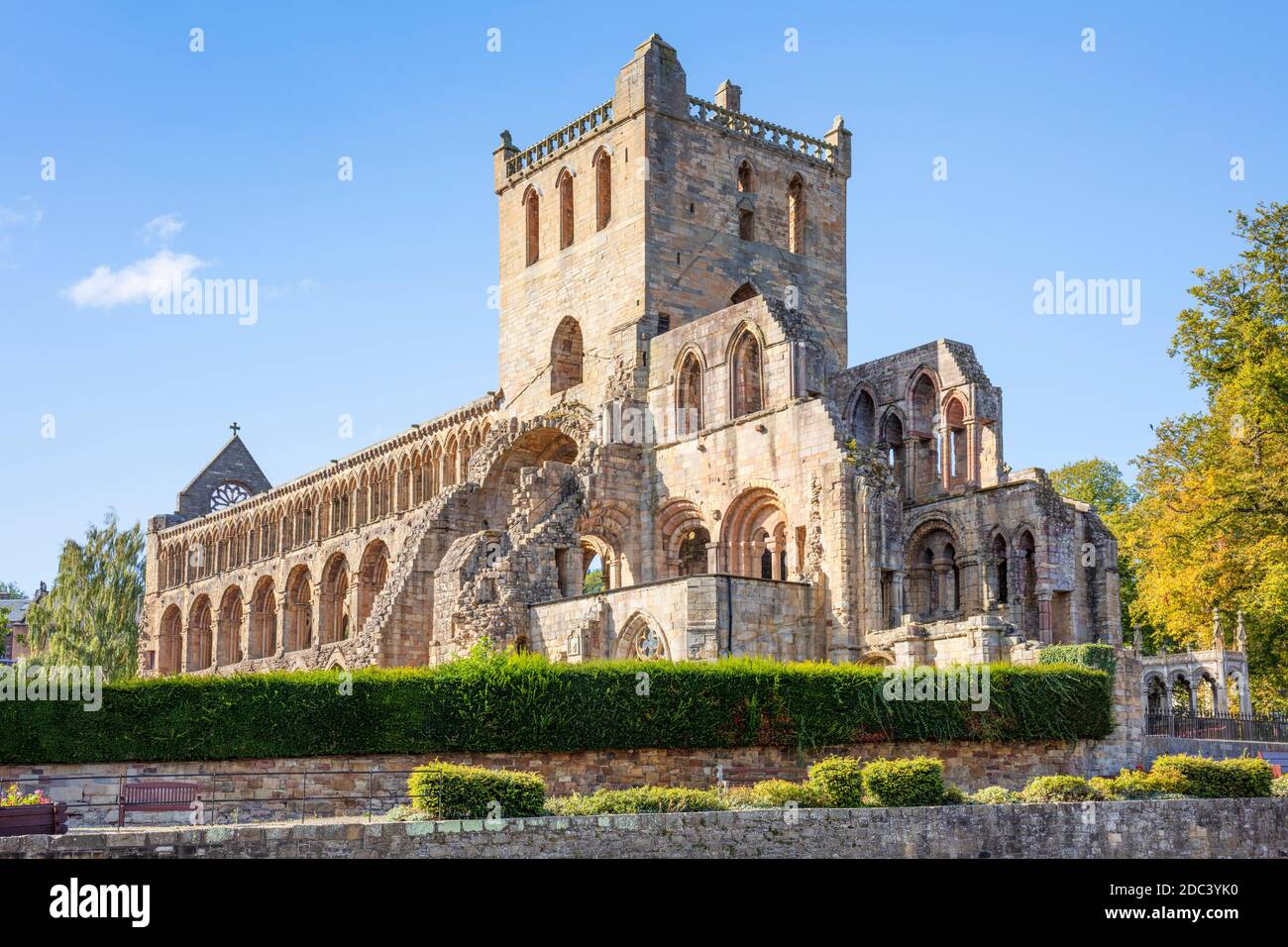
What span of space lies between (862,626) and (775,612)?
195 cm

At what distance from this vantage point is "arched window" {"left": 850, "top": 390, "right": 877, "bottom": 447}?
40844 mm

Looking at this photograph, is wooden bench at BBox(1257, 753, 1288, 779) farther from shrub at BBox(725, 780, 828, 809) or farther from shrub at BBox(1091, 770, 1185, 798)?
shrub at BBox(725, 780, 828, 809)

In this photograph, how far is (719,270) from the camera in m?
44.3

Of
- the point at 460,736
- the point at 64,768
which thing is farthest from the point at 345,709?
the point at 64,768

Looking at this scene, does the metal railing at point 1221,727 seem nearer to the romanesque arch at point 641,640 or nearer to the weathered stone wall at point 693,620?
the weathered stone wall at point 693,620

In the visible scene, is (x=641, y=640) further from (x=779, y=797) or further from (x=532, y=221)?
(x=532, y=221)

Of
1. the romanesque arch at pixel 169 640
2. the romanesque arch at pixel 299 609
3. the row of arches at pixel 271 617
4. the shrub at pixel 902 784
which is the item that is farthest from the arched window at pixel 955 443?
the romanesque arch at pixel 169 640

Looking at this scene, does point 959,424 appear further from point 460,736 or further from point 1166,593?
point 460,736

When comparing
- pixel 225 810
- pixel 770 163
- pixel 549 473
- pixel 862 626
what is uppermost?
pixel 770 163

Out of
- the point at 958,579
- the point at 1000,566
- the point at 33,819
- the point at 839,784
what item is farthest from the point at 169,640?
the point at 839,784

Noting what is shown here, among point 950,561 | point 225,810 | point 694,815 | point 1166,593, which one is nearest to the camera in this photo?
point 694,815

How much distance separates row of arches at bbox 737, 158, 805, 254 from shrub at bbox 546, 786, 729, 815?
25766 millimetres

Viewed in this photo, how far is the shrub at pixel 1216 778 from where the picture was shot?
25.4 meters

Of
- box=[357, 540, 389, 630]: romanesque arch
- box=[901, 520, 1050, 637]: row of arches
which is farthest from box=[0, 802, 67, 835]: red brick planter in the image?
box=[357, 540, 389, 630]: romanesque arch
